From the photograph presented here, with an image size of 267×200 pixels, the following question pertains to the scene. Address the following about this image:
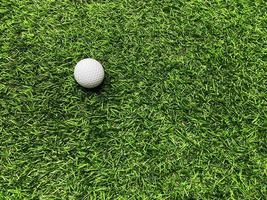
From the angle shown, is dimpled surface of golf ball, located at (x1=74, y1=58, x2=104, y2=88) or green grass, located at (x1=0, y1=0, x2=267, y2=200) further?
dimpled surface of golf ball, located at (x1=74, y1=58, x2=104, y2=88)

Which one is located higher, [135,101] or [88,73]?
[88,73]

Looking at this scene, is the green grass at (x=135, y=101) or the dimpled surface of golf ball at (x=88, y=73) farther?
the dimpled surface of golf ball at (x=88, y=73)

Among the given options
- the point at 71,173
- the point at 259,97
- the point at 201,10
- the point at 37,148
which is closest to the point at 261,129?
the point at 259,97

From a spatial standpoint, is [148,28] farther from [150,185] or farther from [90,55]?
[150,185]

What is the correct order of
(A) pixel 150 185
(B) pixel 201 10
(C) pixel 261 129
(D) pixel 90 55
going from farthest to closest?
1. (B) pixel 201 10
2. (D) pixel 90 55
3. (C) pixel 261 129
4. (A) pixel 150 185

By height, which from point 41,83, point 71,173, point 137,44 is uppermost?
point 137,44
